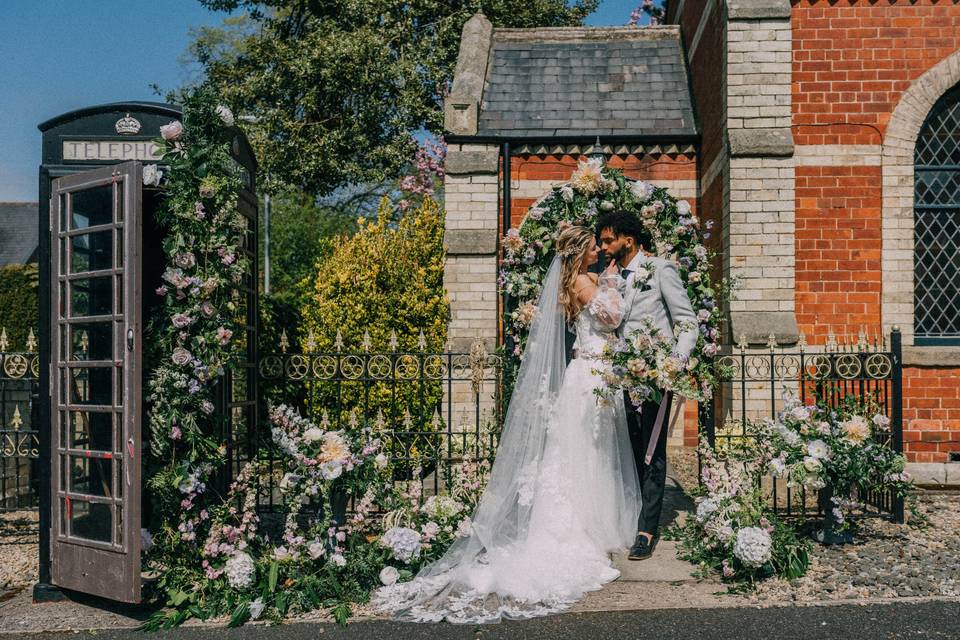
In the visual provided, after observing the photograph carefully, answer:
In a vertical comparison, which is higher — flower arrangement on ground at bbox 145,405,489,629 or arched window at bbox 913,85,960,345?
arched window at bbox 913,85,960,345

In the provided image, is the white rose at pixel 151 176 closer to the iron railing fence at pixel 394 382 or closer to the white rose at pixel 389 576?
the iron railing fence at pixel 394 382

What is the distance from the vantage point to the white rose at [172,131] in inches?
197

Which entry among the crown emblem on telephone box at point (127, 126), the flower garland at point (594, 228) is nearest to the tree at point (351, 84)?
the flower garland at point (594, 228)

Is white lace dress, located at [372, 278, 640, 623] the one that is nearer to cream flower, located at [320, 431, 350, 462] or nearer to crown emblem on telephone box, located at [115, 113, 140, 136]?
cream flower, located at [320, 431, 350, 462]

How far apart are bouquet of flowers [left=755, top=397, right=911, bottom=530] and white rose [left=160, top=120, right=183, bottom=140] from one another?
503cm

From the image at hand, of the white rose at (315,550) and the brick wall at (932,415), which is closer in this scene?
the white rose at (315,550)

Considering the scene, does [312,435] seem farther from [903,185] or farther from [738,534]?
[903,185]

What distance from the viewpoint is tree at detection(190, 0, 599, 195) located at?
735 inches

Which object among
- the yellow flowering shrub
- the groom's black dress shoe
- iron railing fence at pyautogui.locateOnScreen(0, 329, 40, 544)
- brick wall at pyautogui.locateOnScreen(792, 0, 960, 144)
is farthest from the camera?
the yellow flowering shrub

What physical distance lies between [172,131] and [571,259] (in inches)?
123

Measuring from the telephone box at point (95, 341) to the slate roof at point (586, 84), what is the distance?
7409 millimetres

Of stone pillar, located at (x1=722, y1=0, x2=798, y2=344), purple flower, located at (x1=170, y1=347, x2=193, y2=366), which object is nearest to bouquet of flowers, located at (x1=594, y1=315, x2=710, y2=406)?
purple flower, located at (x1=170, y1=347, x2=193, y2=366)

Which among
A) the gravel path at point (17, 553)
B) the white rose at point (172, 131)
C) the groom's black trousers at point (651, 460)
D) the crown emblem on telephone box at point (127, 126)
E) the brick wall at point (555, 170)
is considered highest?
the brick wall at point (555, 170)

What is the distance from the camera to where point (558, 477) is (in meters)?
5.70
